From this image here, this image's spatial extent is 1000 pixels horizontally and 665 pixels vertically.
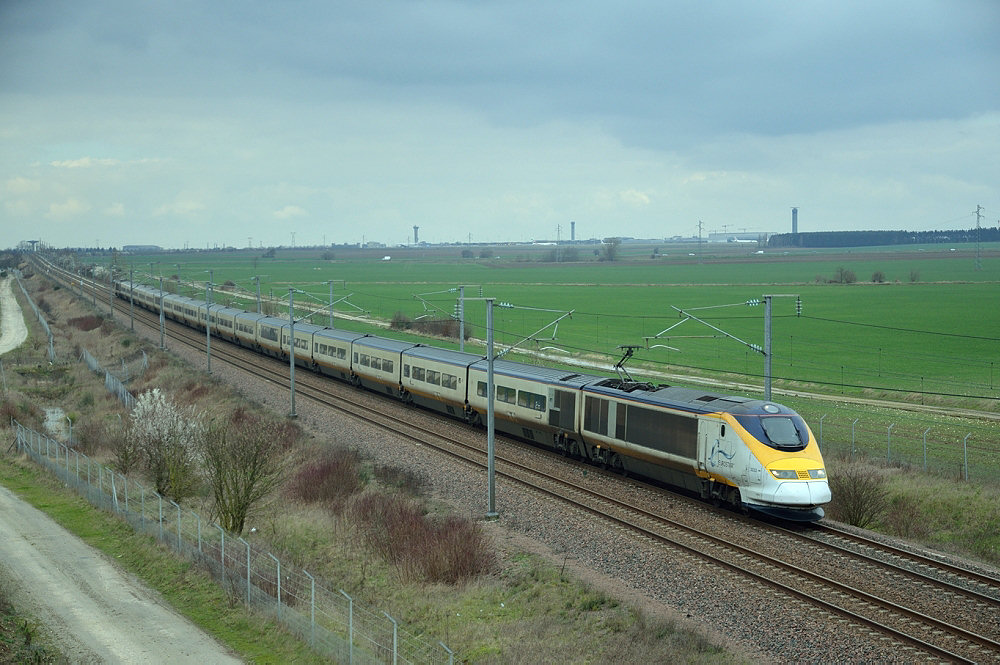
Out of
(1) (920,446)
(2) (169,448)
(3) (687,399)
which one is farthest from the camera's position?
(1) (920,446)

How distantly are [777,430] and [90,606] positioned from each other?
1767 centimetres

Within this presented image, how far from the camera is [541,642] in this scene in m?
17.2

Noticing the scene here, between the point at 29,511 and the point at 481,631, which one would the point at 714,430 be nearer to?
the point at 481,631

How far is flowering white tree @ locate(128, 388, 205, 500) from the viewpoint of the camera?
3019cm

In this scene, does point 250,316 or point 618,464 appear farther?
point 250,316

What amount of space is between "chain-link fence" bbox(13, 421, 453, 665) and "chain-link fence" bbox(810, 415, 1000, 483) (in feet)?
69.2

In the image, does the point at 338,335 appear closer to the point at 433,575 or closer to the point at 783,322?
the point at 433,575

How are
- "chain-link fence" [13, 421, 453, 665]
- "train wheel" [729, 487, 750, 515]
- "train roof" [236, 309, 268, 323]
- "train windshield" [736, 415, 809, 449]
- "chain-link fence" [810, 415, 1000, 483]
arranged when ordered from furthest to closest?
"train roof" [236, 309, 268, 323]
"chain-link fence" [810, 415, 1000, 483]
"train wheel" [729, 487, 750, 515]
"train windshield" [736, 415, 809, 449]
"chain-link fence" [13, 421, 453, 665]

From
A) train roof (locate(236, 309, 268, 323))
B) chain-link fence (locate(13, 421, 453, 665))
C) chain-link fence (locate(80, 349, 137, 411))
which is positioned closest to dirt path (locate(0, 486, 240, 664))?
chain-link fence (locate(13, 421, 453, 665))

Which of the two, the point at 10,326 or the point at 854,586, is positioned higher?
the point at 10,326

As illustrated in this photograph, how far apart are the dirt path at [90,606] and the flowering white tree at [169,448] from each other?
415cm

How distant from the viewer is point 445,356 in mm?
43219

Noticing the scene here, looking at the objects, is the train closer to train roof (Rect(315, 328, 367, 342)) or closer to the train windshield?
the train windshield

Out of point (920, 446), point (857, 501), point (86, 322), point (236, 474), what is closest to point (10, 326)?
point (86, 322)
